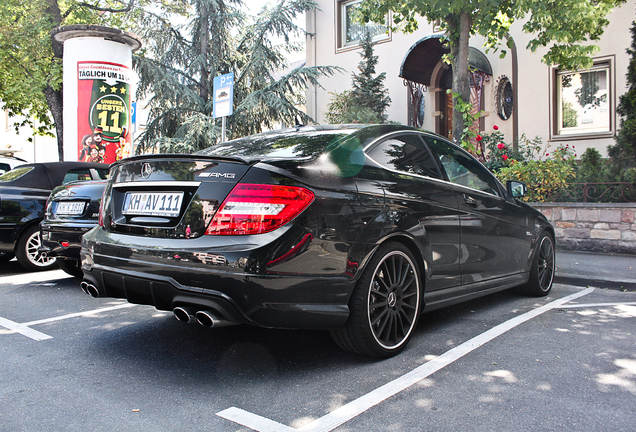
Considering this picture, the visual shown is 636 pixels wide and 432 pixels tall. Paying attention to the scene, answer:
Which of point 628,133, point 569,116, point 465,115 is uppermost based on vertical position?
point 569,116

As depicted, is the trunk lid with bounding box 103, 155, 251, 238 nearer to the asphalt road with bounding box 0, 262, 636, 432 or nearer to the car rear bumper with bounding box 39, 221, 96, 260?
the asphalt road with bounding box 0, 262, 636, 432

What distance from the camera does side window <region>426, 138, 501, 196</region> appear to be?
4.11 meters

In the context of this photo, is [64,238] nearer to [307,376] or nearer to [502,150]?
[307,376]

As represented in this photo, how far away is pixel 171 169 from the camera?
3070 mm

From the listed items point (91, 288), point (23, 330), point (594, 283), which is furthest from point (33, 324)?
point (594, 283)

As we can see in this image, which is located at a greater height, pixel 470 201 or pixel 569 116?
pixel 569 116

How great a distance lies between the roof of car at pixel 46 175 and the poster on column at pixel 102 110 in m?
4.33

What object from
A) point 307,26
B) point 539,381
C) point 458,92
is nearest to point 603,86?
point 458,92

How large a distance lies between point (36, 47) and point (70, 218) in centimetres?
1098

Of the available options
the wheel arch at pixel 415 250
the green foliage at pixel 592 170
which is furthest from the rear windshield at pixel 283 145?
the green foliage at pixel 592 170

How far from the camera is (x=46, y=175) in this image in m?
6.96

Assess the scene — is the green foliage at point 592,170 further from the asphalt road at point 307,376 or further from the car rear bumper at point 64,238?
the car rear bumper at point 64,238

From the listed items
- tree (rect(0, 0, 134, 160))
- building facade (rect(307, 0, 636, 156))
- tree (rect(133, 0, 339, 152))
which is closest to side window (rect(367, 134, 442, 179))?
building facade (rect(307, 0, 636, 156))

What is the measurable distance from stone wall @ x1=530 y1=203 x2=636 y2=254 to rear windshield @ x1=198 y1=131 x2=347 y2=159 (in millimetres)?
6613
